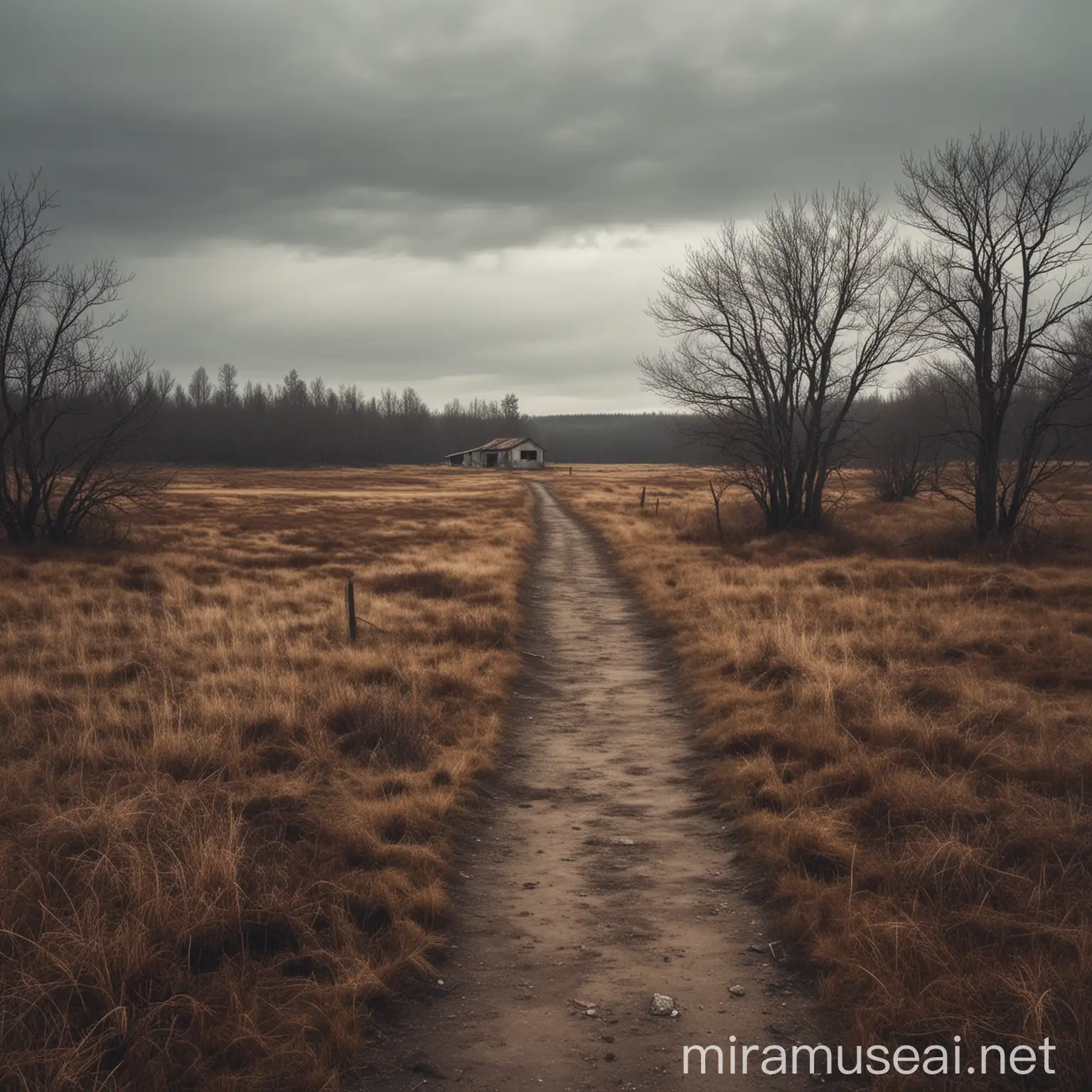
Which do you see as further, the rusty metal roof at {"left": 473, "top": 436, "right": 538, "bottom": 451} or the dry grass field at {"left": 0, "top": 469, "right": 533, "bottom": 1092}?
the rusty metal roof at {"left": 473, "top": 436, "right": 538, "bottom": 451}

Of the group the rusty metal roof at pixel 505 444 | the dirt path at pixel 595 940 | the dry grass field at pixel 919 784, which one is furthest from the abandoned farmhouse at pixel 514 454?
the dirt path at pixel 595 940

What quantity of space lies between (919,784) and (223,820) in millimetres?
4905

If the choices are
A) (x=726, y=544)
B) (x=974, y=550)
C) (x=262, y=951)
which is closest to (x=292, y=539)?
(x=726, y=544)

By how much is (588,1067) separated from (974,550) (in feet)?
63.8

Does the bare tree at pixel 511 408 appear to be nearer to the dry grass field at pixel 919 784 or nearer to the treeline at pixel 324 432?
the treeline at pixel 324 432

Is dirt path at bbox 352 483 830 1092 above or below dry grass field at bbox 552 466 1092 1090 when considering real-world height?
below

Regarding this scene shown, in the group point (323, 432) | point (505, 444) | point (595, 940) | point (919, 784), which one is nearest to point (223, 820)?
point (595, 940)

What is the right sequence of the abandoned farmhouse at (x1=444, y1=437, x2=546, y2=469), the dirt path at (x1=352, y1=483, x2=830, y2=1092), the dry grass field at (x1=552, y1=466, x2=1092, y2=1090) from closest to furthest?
the dirt path at (x1=352, y1=483, x2=830, y2=1092) < the dry grass field at (x1=552, y1=466, x2=1092, y2=1090) < the abandoned farmhouse at (x1=444, y1=437, x2=546, y2=469)

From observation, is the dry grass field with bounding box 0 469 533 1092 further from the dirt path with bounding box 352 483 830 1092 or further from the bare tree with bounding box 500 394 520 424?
the bare tree with bounding box 500 394 520 424

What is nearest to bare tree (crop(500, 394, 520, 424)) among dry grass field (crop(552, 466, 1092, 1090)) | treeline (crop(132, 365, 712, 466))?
treeline (crop(132, 365, 712, 466))

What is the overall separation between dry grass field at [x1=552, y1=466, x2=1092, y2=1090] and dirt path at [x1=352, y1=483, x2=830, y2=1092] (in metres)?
0.34

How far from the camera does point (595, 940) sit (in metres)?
4.47

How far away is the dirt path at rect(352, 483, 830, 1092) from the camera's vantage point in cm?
351

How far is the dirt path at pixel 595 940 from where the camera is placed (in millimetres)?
3510
